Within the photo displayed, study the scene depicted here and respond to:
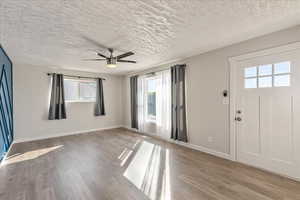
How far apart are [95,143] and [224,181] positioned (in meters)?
3.55

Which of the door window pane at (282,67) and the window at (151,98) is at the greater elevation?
the door window pane at (282,67)

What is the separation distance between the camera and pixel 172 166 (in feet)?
9.32

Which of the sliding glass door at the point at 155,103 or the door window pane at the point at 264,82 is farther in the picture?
the sliding glass door at the point at 155,103

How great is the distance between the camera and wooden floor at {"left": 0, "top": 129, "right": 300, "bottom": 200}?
6.57ft

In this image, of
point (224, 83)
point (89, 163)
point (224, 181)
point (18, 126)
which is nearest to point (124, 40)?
point (224, 83)

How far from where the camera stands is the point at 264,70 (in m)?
2.69

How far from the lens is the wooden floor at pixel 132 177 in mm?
2002

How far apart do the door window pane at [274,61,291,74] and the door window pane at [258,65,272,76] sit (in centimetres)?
9

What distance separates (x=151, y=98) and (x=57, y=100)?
132 inches

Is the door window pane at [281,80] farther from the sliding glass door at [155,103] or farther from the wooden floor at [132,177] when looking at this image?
the sliding glass door at [155,103]

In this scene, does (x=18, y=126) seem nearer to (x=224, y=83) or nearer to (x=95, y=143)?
(x=95, y=143)

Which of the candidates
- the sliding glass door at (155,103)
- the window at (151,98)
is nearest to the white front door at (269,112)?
the sliding glass door at (155,103)

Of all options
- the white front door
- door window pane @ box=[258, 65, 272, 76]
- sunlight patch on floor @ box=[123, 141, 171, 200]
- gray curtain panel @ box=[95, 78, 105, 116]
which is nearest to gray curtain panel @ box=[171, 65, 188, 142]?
sunlight patch on floor @ box=[123, 141, 171, 200]

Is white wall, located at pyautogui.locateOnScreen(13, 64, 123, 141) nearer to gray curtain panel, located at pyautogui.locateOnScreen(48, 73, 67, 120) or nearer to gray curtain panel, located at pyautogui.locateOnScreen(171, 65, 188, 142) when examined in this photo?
gray curtain panel, located at pyautogui.locateOnScreen(48, 73, 67, 120)
